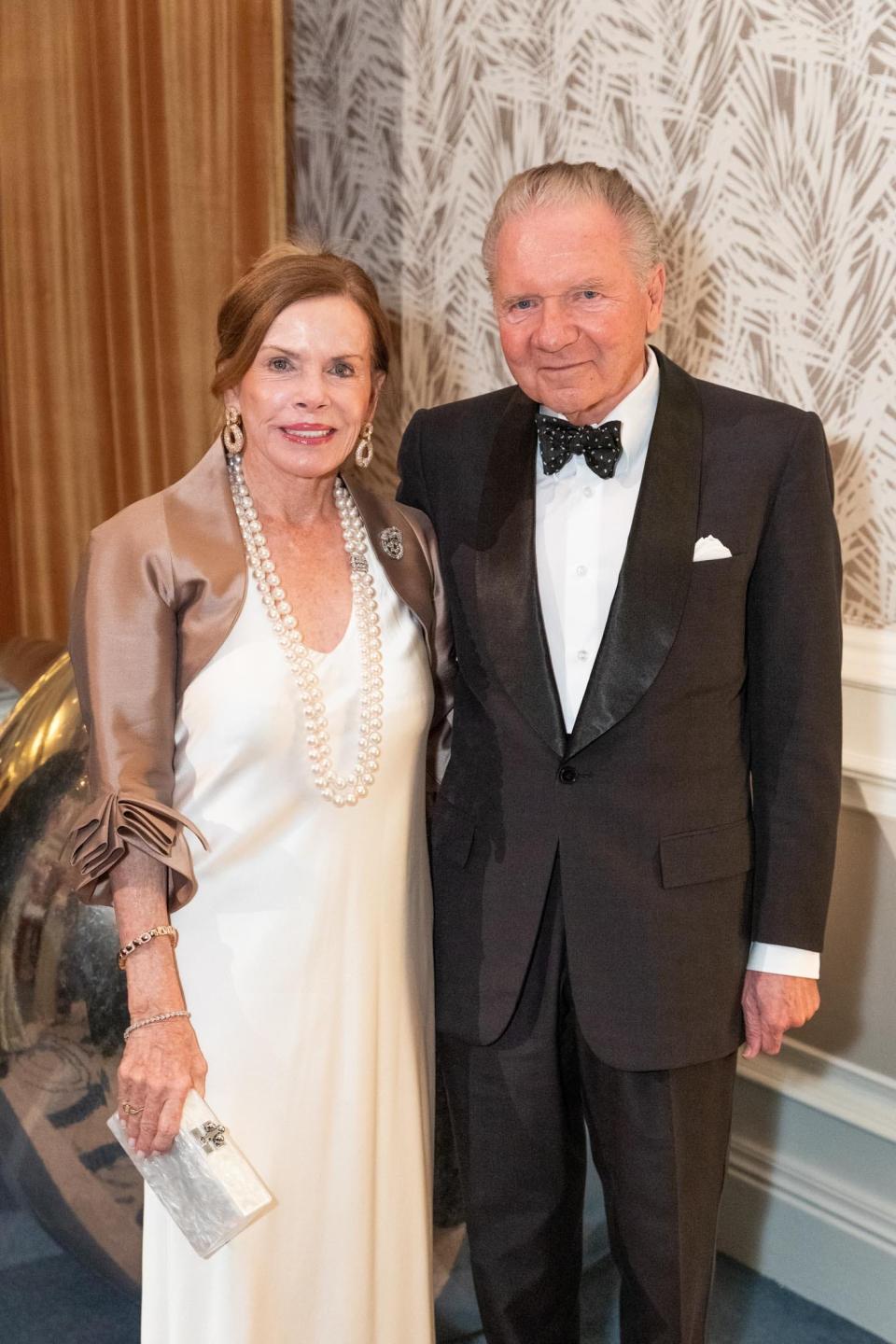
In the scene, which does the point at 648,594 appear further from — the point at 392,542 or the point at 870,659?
the point at 870,659

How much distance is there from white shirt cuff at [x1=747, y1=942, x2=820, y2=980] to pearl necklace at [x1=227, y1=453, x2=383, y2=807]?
0.56 metres

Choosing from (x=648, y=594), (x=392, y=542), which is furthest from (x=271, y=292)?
(x=648, y=594)

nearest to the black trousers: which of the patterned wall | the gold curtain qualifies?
the patterned wall

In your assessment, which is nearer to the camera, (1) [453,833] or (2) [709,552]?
(2) [709,552]

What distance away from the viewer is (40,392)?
3234 millimetres

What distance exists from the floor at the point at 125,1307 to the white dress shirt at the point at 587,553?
0.96 m

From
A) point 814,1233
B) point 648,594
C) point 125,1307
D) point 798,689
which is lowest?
point 125,1307

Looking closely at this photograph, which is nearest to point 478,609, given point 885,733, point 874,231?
point 885,733

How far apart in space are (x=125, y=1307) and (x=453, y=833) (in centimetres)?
122

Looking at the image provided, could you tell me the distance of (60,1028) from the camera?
1.91 m

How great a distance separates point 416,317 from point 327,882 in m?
1.93

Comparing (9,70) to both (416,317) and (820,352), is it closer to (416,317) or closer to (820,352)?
(416,317)

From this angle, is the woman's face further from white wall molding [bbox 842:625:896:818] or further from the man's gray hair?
white wall molding [bbox 842:625:896:818]

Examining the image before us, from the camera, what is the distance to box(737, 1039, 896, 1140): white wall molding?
7.93 feet
